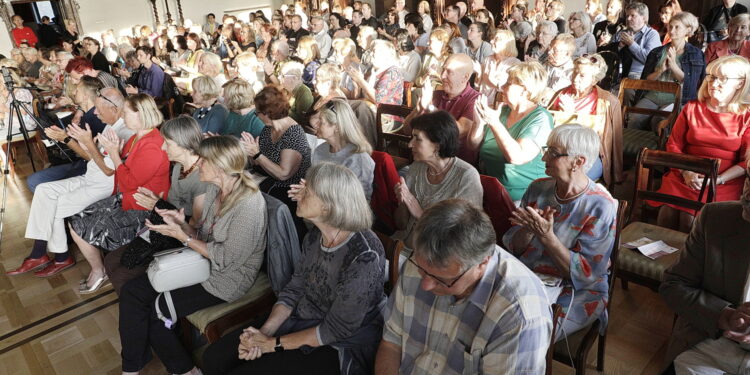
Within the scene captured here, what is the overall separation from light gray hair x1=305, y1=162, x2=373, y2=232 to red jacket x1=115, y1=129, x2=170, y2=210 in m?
1.70

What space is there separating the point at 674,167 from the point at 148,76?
6.34 meters

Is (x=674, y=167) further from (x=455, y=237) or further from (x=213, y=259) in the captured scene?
(x=213, y=259)

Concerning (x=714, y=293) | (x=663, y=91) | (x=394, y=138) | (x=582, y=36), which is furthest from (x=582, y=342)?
(x=582, y=36)

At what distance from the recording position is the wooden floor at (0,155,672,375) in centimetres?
246

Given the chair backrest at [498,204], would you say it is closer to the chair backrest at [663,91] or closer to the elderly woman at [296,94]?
the chair backrest at [663,91]

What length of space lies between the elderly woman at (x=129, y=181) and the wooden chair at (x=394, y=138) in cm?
158

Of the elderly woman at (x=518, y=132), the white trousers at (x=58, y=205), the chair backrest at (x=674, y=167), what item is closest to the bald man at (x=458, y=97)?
the elderly woman at (x=518, y=132)

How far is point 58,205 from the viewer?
3.51 meters

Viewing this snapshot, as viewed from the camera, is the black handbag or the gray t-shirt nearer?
the black handbag

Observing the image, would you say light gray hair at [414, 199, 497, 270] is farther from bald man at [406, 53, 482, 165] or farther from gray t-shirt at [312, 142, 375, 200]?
bald man at [406, 53, 482, 165]

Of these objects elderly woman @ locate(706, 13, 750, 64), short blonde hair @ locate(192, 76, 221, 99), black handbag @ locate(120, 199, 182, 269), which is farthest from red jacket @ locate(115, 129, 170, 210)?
elderly woman @ locate(706, 13, 750, 64)

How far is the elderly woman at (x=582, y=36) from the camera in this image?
6.01 metres

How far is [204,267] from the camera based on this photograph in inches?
93.1

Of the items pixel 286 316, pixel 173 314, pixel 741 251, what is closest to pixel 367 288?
pixel 286 316
